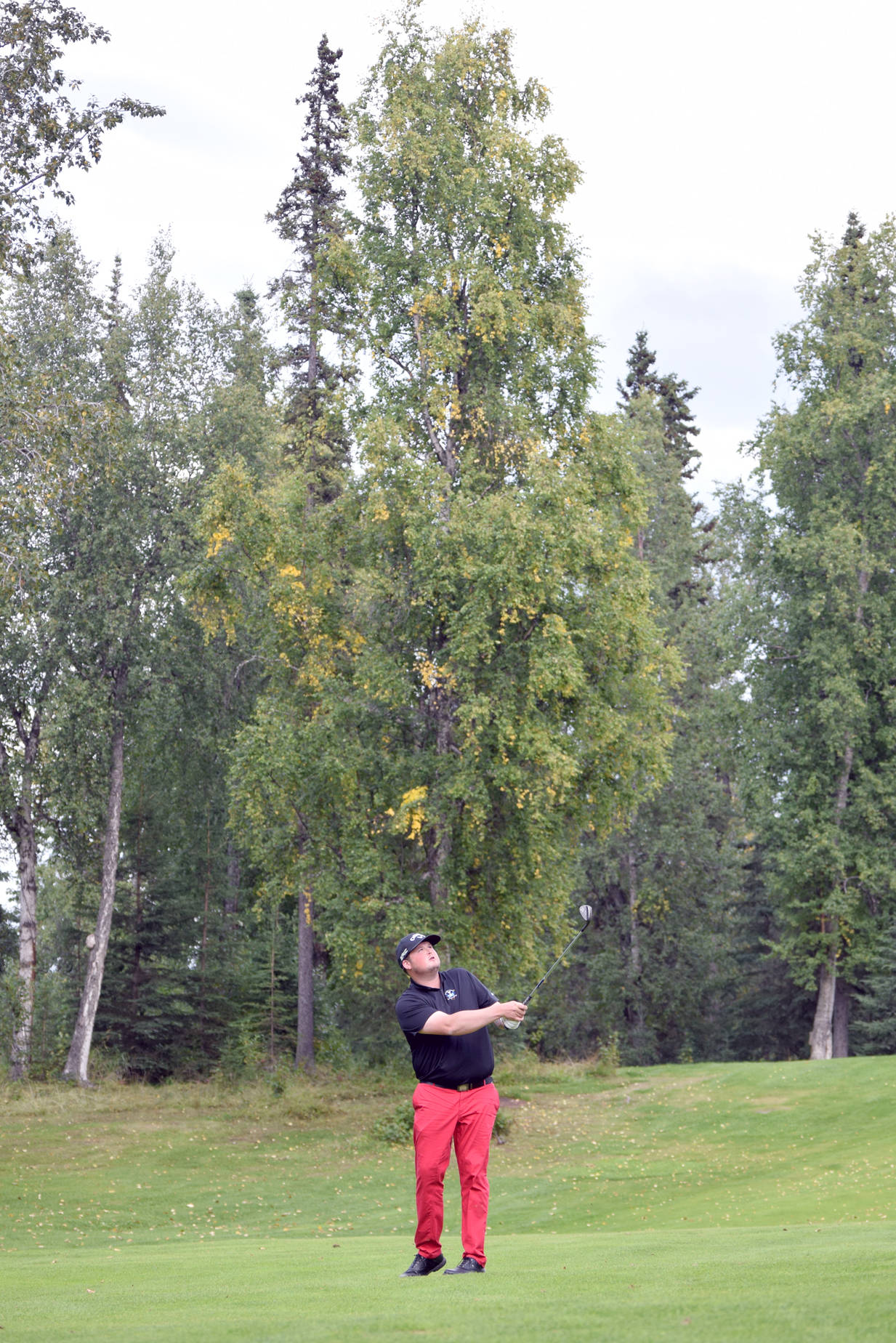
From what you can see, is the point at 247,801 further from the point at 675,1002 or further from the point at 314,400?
the point at 675,1002

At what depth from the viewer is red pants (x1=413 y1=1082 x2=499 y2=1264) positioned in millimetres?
6867

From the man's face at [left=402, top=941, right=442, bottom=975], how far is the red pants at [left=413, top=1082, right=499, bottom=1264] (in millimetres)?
591

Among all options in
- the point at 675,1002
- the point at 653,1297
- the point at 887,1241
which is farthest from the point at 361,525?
the point at 675,1002

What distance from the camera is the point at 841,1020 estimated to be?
32.7 m

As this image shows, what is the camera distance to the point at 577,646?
21.7 meters

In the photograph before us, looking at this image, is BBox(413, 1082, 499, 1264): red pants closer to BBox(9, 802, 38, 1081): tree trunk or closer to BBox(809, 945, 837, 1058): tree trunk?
BBox(9, 802, 38, 1081): tree trunk

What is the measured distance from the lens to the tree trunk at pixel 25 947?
28906 millimetres

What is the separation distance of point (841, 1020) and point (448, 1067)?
28.3 meters

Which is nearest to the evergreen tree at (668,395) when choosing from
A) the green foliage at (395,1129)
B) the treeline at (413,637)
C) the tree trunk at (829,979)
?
the treeline at (413,637)

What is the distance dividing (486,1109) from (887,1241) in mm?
4228

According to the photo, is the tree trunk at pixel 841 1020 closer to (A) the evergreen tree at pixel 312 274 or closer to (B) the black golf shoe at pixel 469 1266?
(A) the evergreen tree at pixel 312 274

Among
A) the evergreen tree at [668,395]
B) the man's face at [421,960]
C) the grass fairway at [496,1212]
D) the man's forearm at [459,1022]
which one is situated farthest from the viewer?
the evergreen tree at [668,395]

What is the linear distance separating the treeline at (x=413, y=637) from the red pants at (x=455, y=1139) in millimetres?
10932

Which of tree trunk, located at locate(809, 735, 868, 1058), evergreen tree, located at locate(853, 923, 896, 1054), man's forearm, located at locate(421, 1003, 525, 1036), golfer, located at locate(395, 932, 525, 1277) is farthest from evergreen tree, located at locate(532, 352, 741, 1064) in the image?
man's forearm, located at locate(421, 1003, 525, 1036)
